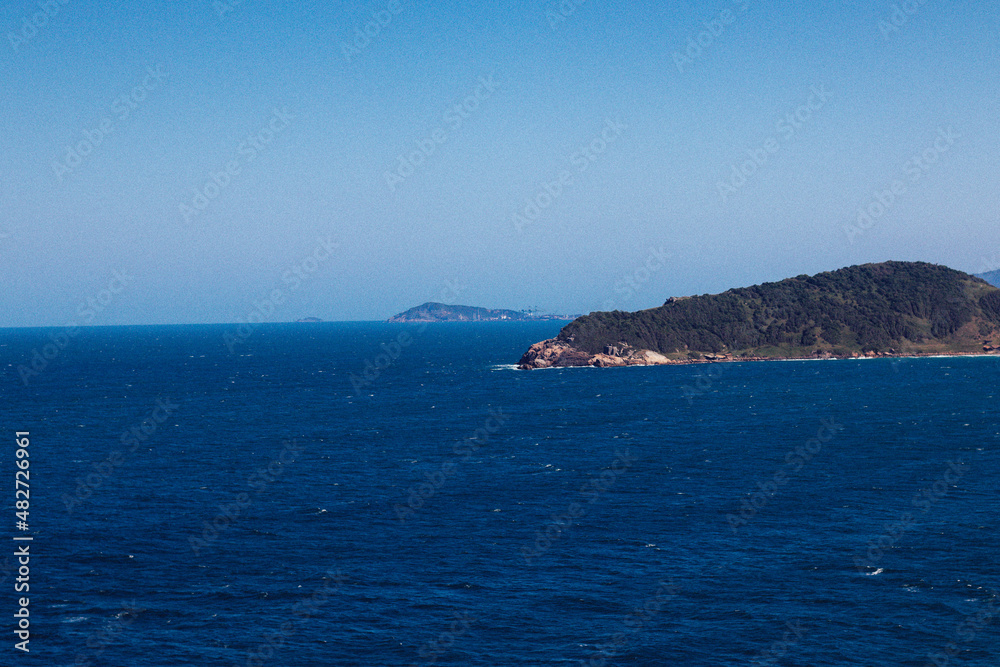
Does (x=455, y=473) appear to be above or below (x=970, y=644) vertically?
above

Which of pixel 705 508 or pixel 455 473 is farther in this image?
pixel 455 473

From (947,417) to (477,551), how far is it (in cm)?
10940

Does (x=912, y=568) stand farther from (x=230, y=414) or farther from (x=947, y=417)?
(x=230, y=414)

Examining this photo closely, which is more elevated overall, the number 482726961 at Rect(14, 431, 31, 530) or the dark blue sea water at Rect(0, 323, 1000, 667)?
the number 482726961 at Rect(14, 431, 31, 530)

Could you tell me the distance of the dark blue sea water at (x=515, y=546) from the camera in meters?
54.9

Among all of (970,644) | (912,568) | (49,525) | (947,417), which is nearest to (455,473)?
(49,525)

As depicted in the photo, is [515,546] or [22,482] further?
[22,482]

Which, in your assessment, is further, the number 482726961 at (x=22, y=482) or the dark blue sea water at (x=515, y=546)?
the number 482726961 at (x=22, y=482)

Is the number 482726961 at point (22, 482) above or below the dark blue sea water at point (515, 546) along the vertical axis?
above

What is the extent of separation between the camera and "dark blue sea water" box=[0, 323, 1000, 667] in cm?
5494

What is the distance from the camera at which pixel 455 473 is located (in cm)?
10519

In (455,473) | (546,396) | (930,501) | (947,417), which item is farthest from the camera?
(546,396)

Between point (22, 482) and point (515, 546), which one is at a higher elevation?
point (22, 482)

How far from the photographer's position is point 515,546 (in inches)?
2908
